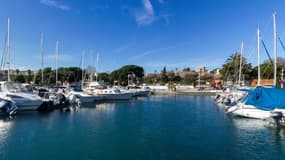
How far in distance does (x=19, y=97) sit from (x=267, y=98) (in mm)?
30472

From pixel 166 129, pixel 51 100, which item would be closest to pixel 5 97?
pixel 51 100

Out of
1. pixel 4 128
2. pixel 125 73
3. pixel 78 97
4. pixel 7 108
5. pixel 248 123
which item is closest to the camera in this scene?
pixel 4 128

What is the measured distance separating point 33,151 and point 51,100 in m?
22.8

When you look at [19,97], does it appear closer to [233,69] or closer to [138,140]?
[138,140]

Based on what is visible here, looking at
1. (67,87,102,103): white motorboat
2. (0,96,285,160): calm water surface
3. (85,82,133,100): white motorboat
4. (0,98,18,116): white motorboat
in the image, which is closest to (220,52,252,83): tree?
(85,82,133,100): white motorboat

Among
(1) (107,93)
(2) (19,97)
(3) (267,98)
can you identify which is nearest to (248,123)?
(3) (267,98)

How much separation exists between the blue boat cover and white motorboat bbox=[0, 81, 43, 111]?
27607mm

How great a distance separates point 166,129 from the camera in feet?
76.3

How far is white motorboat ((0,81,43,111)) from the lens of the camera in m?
31.5

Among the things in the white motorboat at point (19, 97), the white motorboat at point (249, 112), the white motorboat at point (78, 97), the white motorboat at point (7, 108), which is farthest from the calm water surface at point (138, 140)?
the white motorboat at point (78, 97)

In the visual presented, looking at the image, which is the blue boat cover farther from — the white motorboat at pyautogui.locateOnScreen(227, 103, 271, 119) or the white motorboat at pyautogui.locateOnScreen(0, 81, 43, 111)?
the white motorboat at pyautogui.locateOnScreen(0, 81, 43, 111)

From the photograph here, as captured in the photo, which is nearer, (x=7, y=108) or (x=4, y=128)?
(x=4, y=128)

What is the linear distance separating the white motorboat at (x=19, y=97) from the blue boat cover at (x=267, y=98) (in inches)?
1087

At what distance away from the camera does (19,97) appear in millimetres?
32312
